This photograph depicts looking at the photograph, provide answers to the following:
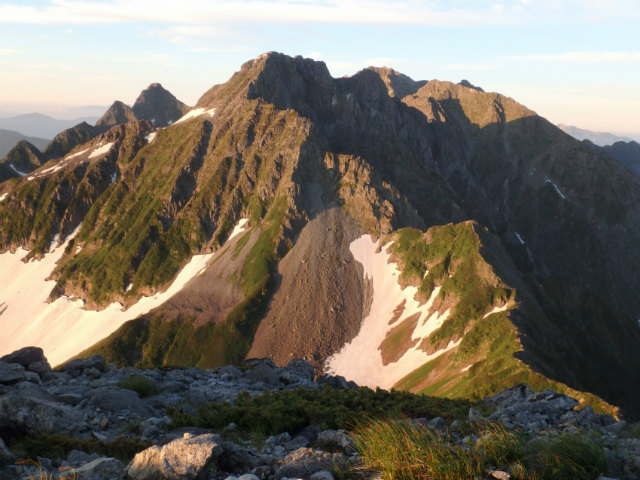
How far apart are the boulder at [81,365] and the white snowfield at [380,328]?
86.0 metres

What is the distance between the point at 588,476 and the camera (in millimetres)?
11125

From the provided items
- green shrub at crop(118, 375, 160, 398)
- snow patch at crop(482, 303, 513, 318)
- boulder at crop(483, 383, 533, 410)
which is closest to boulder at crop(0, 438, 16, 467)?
green shrub at crop(118, 375, 160, 398)

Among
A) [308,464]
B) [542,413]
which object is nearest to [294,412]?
[308,464]

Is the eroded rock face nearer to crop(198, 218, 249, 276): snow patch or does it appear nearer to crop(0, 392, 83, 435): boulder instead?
crop(0, 392, 83, 435): boulder

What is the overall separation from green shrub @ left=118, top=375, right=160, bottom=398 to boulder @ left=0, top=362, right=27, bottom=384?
4698 millimetres

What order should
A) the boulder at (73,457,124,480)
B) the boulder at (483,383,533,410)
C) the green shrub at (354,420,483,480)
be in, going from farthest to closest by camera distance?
the boulder at (483,383,533,410) → the boulder at (73,457,124,480) → the green shrub at (354,420,483,480)

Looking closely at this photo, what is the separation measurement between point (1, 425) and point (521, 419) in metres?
18.2

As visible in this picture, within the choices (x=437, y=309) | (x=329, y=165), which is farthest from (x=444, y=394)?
(x=329, y=165)

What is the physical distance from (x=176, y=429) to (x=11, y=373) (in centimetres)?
1078

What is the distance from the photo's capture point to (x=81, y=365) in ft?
98.0

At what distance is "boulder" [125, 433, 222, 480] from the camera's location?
11.7 metres

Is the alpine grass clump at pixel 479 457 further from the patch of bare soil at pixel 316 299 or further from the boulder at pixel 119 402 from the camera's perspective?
the patch of bare soil at pixel 316 299

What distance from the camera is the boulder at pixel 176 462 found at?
460 inches

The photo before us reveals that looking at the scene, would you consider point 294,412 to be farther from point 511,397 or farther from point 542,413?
point 511,397
